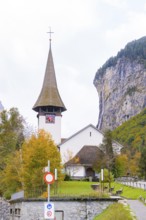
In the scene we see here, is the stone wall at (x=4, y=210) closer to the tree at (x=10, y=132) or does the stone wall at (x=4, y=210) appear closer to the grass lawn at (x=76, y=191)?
the grass lawn at (x=76, y=191)

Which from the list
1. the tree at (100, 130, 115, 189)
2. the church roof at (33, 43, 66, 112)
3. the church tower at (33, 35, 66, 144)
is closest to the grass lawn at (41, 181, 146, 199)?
the tree at (100, 130, 115, 189)

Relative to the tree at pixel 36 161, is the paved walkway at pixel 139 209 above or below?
below

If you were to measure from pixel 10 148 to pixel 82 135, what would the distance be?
1452 centimetres

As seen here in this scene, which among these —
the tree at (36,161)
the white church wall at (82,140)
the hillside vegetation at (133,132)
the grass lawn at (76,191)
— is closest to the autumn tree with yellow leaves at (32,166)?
the tree at (36,161)

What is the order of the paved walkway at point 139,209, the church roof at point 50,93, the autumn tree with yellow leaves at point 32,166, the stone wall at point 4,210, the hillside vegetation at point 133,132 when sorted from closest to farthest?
the paved walkway at point 139,209 → the stone wall at point 4,210 → the autumn tree with yellow leaves at point 32,166 → the church roof at point 50,93 → the hillside vegetation at point 133,132

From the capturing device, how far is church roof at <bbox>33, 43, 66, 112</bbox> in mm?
69812

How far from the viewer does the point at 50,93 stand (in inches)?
2808

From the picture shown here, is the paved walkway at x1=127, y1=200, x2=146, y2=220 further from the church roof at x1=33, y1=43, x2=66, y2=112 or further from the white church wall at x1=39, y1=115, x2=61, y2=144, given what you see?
the church roof at x1=33, y1=43, x2=66, y2=112

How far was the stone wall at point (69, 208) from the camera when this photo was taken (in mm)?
26938

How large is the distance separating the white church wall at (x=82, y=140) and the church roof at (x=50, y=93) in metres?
5.01

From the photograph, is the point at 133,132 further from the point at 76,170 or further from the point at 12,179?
the point at 12,179

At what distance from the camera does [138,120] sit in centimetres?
15225

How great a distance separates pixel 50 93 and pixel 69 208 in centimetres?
→ 4458

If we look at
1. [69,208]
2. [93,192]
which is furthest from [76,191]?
[69,208]
